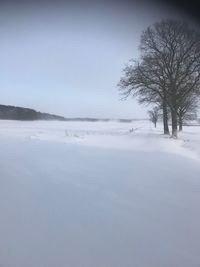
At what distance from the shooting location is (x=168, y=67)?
75.0ft

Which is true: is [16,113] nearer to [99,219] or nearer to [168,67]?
[168,67]

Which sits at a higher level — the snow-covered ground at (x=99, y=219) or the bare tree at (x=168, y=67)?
the bare tree at (x=168, y=67)

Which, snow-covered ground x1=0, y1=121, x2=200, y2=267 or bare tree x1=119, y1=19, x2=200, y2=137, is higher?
bare tree x1=119, y1=19, x2=200, y2=137

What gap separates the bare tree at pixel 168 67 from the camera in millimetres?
21481

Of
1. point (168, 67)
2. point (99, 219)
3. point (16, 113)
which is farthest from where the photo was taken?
point (16, 113)

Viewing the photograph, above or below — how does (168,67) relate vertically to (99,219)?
above

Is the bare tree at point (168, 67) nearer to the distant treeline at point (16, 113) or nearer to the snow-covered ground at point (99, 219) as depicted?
the snow-covered ground at point (99, 219)

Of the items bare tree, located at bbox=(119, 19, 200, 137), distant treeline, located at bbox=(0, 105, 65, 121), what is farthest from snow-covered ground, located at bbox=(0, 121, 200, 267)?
distant treeline, located at bbox=(0, 105, 65, 121)

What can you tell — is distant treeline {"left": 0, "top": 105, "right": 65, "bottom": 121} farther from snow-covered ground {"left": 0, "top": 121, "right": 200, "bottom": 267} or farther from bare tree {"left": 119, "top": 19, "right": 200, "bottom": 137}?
snow-covered ground {"left": 0, "top": 121, "right": 200, "bottom": 267}

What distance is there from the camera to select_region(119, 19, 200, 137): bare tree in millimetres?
21481

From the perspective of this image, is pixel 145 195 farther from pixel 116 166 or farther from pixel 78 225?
pixel 116 166

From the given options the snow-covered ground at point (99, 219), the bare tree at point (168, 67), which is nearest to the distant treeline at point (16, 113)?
the bare tree at point (168, 67)

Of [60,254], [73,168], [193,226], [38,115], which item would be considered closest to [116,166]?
[73,168]

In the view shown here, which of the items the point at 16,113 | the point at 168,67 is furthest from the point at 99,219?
the point at 16,113
